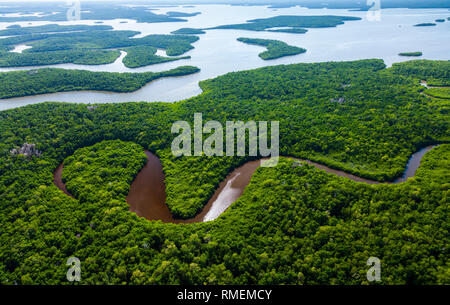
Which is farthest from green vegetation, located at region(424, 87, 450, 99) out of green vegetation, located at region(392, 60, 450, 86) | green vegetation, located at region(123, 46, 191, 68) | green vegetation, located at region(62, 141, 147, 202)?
green vegetation, located at region(123, 46, 191, 68)

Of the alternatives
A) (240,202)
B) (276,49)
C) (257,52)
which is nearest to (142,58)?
(257,52)

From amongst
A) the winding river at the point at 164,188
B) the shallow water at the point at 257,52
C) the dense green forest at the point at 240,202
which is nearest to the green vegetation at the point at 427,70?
the shallow water at the point at 257,52

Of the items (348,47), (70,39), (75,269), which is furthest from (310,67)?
(70,39)

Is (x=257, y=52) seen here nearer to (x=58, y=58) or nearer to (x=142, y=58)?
(x=142, y=58)

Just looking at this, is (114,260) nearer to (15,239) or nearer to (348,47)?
(15,239)

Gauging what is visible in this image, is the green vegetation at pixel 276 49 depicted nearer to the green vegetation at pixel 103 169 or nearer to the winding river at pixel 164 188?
the winding river at pixel 164 188

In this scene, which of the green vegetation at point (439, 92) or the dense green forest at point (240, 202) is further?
the green vegetation at point (439, 92)

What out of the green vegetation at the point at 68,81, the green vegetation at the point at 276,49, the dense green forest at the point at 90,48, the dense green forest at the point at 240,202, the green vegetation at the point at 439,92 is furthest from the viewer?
the green vegetation at the point at 276,49
